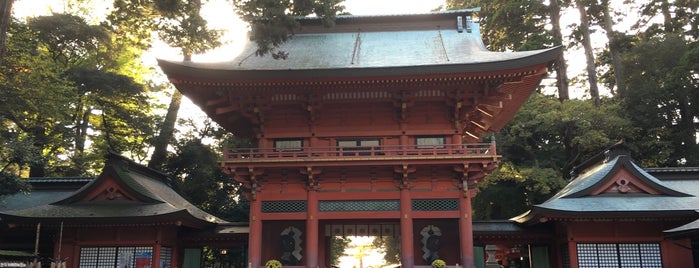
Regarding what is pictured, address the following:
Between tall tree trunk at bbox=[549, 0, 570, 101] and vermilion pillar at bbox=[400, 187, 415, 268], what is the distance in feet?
61.3

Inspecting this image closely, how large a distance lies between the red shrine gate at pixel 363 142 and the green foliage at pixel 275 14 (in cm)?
148

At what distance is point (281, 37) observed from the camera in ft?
52.6

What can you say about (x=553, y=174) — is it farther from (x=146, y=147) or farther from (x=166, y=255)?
(x=146, y=147)

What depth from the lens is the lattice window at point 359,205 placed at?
15461 millimetres

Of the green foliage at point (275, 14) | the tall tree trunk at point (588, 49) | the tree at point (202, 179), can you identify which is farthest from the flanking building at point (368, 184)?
the tall tree trunk at point (588, 49)

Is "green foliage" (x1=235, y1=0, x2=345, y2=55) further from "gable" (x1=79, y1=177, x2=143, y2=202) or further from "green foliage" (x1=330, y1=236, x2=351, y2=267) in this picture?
"green foliage" (x1=330, y1=236, x2=351, y2=267)

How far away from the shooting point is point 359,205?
15.5 metres

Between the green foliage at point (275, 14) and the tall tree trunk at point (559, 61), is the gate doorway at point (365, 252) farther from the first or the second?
the green foliage at point (275, 14)

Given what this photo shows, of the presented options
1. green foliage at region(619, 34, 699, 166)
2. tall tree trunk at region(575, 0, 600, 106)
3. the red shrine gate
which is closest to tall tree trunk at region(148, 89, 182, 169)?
the red shrine gate

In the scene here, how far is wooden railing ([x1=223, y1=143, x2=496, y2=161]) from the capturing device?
15.0 metres

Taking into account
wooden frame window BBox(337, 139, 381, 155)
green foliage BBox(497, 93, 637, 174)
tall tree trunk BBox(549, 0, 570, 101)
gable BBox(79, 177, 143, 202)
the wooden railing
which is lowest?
gable BBox(79, 177, 143, 202)

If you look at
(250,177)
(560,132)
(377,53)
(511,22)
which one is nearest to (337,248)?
(560,132)

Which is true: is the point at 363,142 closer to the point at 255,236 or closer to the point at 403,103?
the point at 403,103

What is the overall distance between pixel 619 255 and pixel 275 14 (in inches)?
518
